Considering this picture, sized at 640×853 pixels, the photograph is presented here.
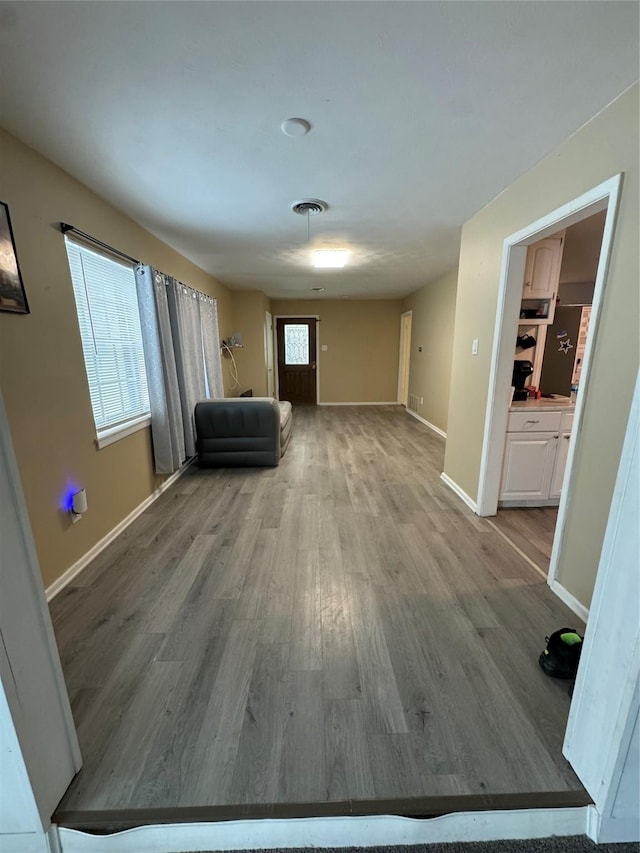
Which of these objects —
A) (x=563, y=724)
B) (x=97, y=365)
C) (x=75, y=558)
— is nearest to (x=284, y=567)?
(x=75, y=558)

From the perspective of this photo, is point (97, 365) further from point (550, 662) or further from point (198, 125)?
point (550, 662)

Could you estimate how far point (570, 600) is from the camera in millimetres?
1748

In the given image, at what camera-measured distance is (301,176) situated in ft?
6.76

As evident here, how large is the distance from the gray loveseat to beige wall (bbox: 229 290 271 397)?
2580 mm

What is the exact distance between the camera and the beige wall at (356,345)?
723 centimetres

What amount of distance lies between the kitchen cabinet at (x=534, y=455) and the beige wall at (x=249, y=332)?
15.5ft

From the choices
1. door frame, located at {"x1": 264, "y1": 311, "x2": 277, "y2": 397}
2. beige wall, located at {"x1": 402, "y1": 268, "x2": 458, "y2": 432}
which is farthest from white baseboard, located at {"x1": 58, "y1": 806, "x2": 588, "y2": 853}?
door frame, located at {"x1": 264, "y1": 311, "x2": 277, "y2": 397}

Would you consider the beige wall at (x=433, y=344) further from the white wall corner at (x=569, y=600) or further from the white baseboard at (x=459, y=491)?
the white wall corner at (x=569, y=600)

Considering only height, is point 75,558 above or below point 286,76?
below

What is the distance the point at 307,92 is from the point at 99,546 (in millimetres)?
2732

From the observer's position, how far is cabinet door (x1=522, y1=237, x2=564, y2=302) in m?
2.65

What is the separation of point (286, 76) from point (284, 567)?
7.70ft

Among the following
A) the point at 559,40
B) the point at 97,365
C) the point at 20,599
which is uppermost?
the point at 559,40

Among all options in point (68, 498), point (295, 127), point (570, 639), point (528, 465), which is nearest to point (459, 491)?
point (528, 465)
